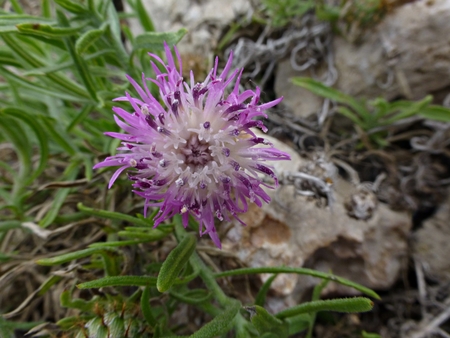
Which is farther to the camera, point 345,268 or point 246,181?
point 345,268

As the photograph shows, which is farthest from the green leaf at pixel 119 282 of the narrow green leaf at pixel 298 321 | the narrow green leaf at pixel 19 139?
the narrow green leaf at pixel 19 139

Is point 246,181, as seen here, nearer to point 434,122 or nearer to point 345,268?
point 345,268

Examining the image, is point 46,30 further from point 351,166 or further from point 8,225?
point 351,166

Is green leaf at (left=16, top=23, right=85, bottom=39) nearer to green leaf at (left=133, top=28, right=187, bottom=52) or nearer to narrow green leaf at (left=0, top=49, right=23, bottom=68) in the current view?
green leaf at (left=133, top=28, right=187, bottom=52)

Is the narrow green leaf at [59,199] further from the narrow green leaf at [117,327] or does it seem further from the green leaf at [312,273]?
the green leaf at [312,273]

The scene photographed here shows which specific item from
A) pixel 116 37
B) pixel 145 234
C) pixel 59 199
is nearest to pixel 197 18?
pixel 116 37

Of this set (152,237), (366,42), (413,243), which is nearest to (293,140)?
(366,42)
